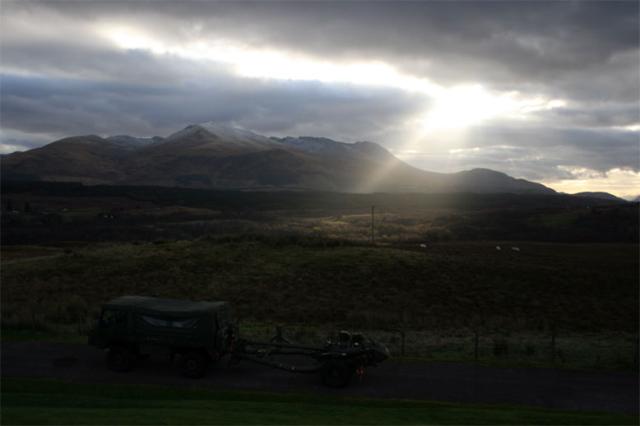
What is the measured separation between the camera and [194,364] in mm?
20812

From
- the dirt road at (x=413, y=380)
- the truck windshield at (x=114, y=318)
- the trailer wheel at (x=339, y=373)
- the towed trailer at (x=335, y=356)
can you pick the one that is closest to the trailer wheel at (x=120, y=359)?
the dirt road at (x=413, y=380)

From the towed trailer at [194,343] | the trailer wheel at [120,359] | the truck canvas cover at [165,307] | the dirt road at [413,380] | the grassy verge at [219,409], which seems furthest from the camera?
the trailer wheel at [120,359]

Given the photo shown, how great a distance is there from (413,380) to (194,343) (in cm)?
788

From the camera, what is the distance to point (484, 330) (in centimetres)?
3372

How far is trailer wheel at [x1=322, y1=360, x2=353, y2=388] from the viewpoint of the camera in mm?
20250

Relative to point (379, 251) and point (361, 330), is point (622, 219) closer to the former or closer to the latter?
point (379, 251)

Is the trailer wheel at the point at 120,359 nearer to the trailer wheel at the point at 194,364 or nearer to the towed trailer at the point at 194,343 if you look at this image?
the towed trailer at the point at 194,343

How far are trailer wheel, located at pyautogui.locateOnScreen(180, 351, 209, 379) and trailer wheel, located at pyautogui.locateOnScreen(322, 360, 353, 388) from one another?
173 inches

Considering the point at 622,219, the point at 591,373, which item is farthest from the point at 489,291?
the point at 622,219

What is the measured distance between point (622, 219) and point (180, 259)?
6743 centimetres

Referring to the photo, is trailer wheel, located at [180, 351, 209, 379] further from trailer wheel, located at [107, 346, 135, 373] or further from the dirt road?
trailer wheel, located at [107, 346, 135, 373]

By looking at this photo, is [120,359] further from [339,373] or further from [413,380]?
[413,380]

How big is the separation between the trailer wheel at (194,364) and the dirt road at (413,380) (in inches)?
13.0

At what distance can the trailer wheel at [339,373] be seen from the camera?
2025cm
